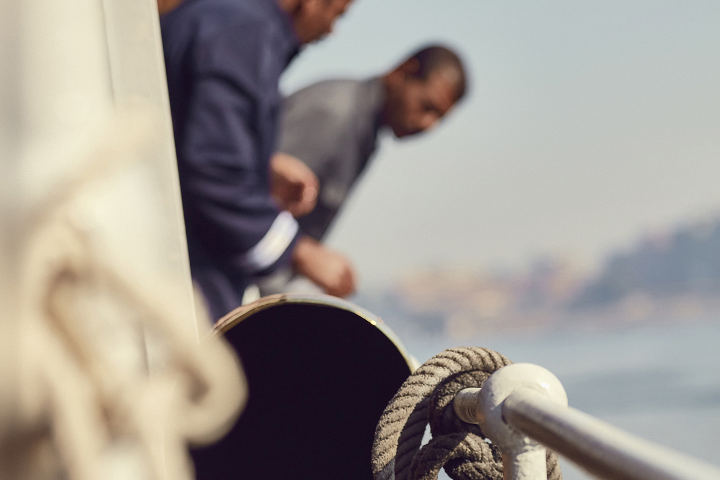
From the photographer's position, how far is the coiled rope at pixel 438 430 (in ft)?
1.56

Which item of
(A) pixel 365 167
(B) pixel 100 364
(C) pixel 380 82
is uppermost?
(B) pixel 100 364

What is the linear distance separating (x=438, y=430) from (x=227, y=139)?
63.6 inches

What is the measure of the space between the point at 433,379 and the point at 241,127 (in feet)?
5.37

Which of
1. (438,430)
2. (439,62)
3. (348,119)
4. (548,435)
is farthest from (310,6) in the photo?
(548,435)

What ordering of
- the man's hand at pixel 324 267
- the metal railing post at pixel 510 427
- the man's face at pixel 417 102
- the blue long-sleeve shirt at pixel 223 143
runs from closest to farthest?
the metal railing post at pixel 510 427 < the blue long-sleeve shirt at pixel 223 143 < the man's hand at pixel 324 267 < the man's face at pixel 417 102

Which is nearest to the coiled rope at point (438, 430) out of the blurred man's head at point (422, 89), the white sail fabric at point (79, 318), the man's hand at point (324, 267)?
the white sail fabric at point (79, 318)

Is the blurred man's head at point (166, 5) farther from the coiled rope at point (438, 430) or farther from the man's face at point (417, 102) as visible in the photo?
the coiled rope at point (438, 430)

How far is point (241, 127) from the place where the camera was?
2.05 metres

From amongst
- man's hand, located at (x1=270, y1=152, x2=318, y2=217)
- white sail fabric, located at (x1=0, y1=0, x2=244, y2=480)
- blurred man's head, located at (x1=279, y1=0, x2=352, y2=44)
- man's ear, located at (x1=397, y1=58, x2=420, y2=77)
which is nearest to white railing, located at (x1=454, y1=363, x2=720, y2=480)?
white sail fabric, located at (x1=0, y1=0, x2=244, y2=480)

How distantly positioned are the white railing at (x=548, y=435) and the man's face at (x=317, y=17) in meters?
1.86

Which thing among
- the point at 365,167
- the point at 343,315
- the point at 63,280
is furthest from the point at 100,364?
the point at 365,167

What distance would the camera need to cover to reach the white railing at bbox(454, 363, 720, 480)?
208 millimetres

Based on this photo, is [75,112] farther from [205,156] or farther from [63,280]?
[205,156]

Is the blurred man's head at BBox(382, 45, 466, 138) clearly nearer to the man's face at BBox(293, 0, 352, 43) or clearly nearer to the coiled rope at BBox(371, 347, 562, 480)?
the man's face at BBox(293, 0, 352, 43)
